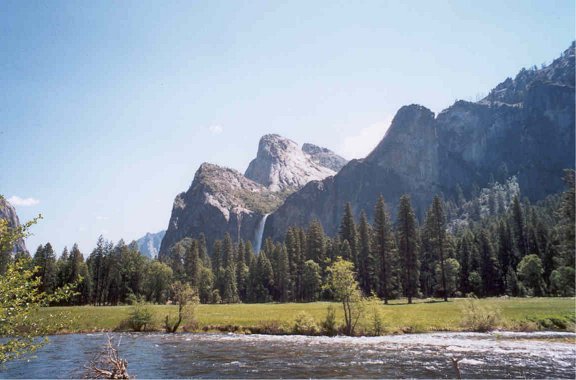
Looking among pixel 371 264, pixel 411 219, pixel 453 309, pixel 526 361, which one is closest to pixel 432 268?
pixel 371 264

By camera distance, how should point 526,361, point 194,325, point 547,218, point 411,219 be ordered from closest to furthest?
point 526,361
point 194,325
point 411,219
point 547,218

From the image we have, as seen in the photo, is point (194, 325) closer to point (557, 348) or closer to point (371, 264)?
point (557, 348)

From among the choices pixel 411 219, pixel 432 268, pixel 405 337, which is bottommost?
pixel 405 337

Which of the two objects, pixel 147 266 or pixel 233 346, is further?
pixel 147 266

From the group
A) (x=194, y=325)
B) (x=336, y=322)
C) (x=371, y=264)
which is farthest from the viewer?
(x=371, y=264)

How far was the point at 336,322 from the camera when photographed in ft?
148

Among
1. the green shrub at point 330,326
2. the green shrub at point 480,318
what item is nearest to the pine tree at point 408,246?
the green shrub at point 480,318

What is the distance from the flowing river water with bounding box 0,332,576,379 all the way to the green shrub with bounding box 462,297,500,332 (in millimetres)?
3071

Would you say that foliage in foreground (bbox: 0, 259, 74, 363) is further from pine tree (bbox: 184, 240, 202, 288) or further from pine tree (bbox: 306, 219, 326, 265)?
pine tree (bbox: 184, 240, 202, 288)

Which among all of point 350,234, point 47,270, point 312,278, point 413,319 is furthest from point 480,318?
point 47,270

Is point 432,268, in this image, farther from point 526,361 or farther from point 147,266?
point 526,361

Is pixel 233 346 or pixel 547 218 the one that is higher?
pixel 547 218

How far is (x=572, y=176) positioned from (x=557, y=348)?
32243mm

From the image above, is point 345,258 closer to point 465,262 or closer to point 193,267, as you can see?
point 465,262
